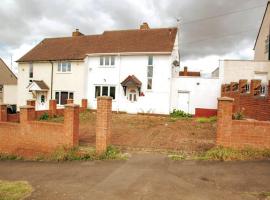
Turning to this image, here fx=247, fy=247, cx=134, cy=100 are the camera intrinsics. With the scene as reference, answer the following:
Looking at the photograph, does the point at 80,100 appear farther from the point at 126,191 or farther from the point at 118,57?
the point at 126,191

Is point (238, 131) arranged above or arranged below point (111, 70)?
below

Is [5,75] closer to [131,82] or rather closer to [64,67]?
[64,67]

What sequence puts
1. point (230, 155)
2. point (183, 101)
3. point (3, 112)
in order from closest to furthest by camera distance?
point (230, 155) < point (3, 112) < point (183, 101)

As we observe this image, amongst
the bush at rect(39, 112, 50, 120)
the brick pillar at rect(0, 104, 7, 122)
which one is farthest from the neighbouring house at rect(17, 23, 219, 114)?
the brick pillar at rect(0, 104, 7, 122)

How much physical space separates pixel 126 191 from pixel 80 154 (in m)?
3.62

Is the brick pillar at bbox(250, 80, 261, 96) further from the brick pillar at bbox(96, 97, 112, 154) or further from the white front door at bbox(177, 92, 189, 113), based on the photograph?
the white front door at bbox(177, 92, 189, 113)

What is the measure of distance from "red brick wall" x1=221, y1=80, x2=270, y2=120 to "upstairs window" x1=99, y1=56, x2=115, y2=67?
12317 mm

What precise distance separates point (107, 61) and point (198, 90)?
908 cm

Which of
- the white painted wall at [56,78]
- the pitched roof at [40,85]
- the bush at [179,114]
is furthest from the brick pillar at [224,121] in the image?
the pitched roof at [40,85]

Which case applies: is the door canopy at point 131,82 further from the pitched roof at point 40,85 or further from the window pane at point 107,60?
the pitched roof at point 40,85

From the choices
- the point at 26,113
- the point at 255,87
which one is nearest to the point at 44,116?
the point at 26,113

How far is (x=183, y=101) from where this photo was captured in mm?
21984

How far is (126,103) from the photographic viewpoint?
23.1m

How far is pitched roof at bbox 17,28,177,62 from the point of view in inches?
919
